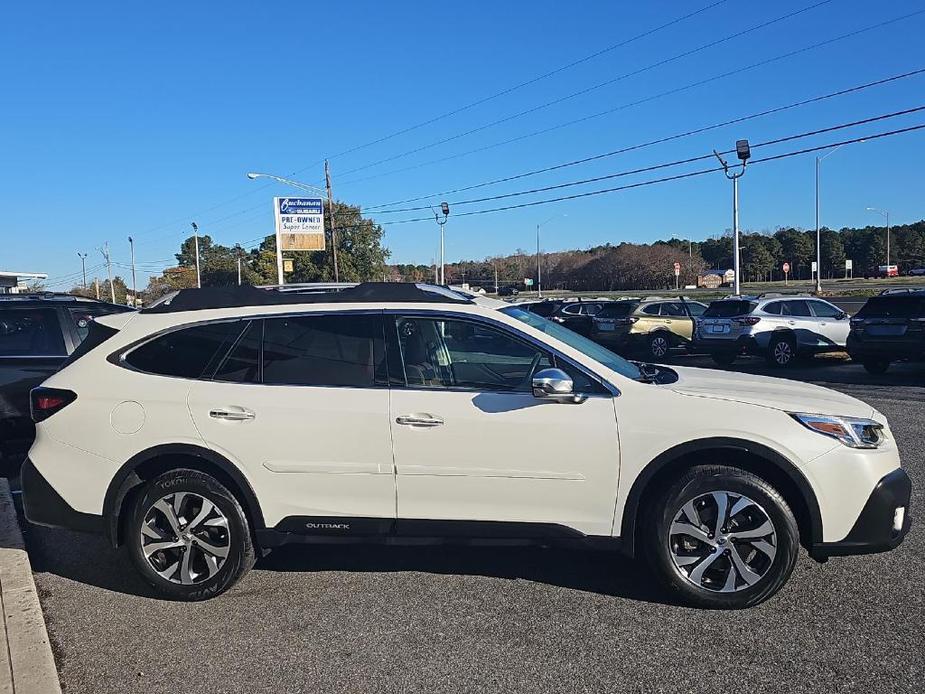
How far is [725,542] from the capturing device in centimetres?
411

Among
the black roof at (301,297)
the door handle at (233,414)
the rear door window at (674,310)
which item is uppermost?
the black roof at (301,297)

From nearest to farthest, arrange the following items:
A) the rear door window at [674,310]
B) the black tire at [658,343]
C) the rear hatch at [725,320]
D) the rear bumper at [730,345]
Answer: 1. the rear bumper at [730,345]
2. the rear hatch at [725,320]
3. the black tire at [658,343]
4. the rear door window at [674,310]

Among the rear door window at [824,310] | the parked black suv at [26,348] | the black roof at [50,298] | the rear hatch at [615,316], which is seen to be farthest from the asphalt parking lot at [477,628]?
the rear hatch at [615,316]

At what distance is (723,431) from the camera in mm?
4105

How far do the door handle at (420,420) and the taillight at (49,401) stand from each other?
196 cm

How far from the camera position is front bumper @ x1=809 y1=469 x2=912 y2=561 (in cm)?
407

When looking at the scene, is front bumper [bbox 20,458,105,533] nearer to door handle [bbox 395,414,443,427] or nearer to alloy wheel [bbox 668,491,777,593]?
door handle [bbox 395,414,443,427]

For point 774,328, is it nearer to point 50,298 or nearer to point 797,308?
point 797,308

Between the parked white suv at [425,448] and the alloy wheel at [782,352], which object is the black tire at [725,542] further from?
the alloy wheel at [782,352]

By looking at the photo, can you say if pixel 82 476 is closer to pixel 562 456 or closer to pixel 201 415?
pixel 201 415

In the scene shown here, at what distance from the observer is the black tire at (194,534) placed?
4.40m

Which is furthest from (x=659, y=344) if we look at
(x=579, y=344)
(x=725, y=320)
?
(x=579, y=344)

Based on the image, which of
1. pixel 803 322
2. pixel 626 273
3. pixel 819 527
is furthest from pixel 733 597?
pixel 626 273

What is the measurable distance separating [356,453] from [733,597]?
215cm
